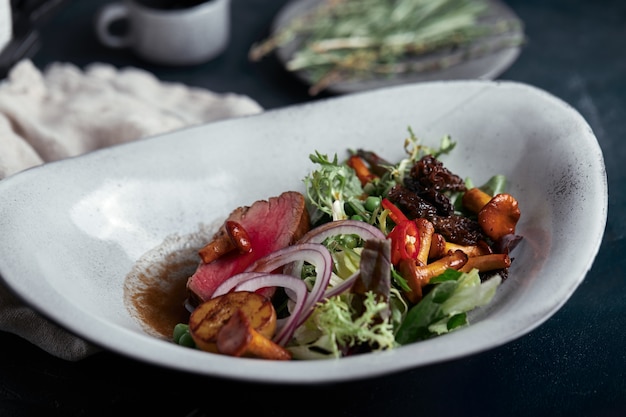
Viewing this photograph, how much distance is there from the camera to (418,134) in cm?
340

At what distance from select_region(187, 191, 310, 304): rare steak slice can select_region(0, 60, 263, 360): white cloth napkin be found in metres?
1.04

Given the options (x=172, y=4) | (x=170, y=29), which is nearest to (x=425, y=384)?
(x=170, y=29)

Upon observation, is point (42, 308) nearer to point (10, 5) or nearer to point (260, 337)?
point (260, 337)

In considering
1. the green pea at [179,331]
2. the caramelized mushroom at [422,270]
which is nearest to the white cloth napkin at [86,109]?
the green pea at [179,331]

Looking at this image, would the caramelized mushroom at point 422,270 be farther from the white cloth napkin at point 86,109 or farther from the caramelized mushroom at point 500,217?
the white cloth napkin at point 86,109

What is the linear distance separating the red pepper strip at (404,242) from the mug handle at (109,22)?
8.87ft

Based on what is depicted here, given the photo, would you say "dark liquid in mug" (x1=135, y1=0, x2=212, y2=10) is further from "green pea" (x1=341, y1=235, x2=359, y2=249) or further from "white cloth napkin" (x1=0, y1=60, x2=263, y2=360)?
"green pea" (x1=341, y1=235, x2=359, y2=249)

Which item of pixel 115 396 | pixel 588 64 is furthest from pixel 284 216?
pixel 588 64

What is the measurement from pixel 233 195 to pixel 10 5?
1.87 meters

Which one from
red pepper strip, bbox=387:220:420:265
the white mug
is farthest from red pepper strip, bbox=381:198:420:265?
the white mug

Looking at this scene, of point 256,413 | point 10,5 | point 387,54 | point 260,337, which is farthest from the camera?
point 387,54

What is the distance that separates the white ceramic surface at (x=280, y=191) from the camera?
2.29 metres

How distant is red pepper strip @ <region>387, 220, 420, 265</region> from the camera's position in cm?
263

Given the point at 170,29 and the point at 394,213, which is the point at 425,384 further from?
the point at 170,29
